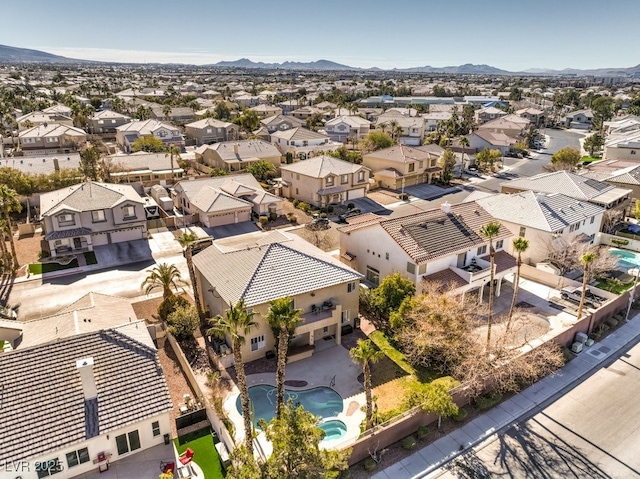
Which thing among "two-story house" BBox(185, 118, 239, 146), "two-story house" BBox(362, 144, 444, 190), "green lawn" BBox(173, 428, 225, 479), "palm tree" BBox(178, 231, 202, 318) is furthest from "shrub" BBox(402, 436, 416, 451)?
"two-story house" BBox(185, 118, 239, 146)

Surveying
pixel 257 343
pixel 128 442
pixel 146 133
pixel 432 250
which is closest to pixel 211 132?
pixel 146 133

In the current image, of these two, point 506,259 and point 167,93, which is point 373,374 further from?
point 167,93

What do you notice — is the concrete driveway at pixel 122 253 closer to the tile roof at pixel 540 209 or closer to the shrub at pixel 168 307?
the shrub at pixel 168 307

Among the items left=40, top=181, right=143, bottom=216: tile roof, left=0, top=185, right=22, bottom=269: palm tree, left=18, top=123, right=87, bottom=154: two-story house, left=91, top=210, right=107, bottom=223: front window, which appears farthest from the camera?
left=18, top=123, right=87, bottom=154: two-story house

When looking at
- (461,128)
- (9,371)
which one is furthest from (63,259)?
(461,128)

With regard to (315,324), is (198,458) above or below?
below

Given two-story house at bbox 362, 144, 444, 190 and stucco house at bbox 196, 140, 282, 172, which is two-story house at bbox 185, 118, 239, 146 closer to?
stucco house at bbox 196, 140, 282, 172

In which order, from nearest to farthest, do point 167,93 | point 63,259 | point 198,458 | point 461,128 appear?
point 198,458, point 63,259, point 461,128, point 167,93
